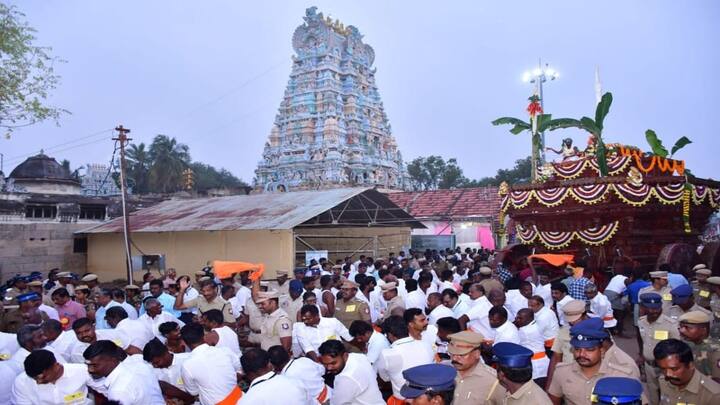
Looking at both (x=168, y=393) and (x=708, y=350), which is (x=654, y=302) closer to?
(x=708, y=350)

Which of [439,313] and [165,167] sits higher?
[165,167]

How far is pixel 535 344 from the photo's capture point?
5.79 m

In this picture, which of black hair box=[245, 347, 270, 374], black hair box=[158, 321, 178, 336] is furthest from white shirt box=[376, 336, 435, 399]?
black hair box=[158, 321, 178, 336]

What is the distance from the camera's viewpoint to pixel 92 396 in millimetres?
4855

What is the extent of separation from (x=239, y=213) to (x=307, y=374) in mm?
14090

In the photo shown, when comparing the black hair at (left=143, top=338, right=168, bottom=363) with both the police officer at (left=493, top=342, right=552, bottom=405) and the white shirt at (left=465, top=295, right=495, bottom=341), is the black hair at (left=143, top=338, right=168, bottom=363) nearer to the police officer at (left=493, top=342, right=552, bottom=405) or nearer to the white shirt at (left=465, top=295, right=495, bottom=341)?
the police officer at (left=493, top=342, right=552, bottom=405)

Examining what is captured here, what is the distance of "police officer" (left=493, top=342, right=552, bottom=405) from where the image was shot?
3441mm

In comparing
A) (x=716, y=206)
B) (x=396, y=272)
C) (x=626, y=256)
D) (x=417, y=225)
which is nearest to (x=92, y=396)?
(x=396, y=272)

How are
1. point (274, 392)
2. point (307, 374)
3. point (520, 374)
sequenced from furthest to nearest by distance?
point (307, 374) < point (274, 392) < point (520, 374)

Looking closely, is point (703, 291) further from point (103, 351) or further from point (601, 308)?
point (103, 351)

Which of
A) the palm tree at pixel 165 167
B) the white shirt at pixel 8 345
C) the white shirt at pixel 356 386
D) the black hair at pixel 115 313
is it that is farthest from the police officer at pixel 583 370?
the palm tree at pixel 165 167

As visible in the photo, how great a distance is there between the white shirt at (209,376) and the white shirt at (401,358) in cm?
143

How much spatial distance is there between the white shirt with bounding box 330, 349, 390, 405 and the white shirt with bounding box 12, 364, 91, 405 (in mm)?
2189

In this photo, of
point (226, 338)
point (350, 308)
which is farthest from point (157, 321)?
point (350, 308)
